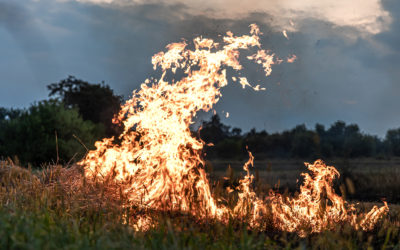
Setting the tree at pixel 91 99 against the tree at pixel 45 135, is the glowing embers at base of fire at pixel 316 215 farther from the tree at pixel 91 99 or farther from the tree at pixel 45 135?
the tree at pixel 91 99

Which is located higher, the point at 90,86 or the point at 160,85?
the point at 90,86

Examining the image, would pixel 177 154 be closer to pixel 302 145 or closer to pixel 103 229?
pixel 103 229

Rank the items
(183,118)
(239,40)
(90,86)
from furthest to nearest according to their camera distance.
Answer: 1. (90,86)
2. (239,40)
3. (183,118)

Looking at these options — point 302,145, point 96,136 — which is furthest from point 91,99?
point 302,145

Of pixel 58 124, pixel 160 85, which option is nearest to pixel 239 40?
pixel 160 85

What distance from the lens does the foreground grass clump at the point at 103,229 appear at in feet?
17.0

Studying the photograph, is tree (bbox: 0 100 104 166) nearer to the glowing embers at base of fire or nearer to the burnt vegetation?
the burnt vegetation

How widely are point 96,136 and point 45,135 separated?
4.56 meters

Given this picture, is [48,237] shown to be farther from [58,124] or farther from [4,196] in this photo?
[58,124]

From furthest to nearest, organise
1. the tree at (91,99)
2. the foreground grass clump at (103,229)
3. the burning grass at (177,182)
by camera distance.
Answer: the tree at (91,99), the burning grass at (177,182), the foreground grass clump at (103,229)

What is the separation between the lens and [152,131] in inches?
368

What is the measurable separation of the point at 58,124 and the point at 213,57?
1869cm

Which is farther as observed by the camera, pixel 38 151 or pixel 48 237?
pixel 38 151

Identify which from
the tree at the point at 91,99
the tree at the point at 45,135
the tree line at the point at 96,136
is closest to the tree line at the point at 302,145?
the tree line at the point at 96,136
